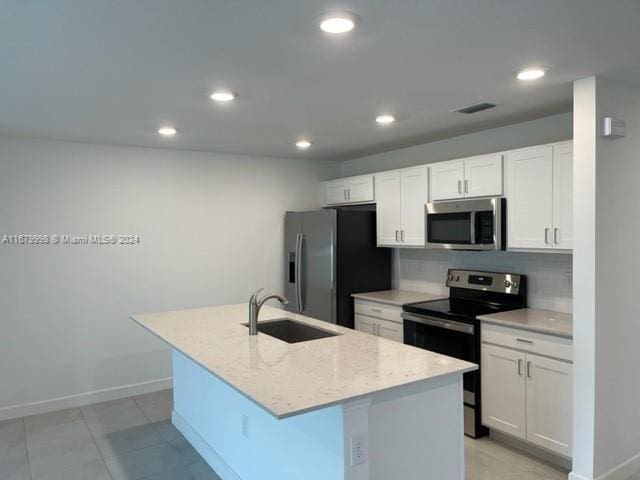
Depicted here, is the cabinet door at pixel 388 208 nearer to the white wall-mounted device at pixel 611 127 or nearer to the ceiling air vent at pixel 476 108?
the ceiling air vent at pixel 476 108

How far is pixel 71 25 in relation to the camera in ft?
6.12

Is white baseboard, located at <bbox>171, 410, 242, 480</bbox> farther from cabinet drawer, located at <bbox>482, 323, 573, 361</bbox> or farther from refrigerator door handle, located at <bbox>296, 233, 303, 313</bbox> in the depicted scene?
cabinet drawer, located at <bbox>482, 323, 573, 361</bbox>

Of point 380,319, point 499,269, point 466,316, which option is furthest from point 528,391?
point 380,319

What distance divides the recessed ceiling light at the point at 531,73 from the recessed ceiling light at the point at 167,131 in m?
2.56

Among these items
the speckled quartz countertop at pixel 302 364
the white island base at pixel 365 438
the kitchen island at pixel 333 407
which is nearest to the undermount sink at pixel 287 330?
the speckled quartz countertop at pixel 302 364

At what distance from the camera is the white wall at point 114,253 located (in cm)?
409

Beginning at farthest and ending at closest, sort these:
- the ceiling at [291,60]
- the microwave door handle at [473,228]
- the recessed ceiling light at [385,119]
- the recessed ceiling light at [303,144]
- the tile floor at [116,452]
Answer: the recessed ceiling light at [303,144] < the microwave door handle at [473,228] < the recessed ceiling light at [385,119] < the tile floor at [116,452] < the ceiling at [291,60]

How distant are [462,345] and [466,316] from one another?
0.72 ft

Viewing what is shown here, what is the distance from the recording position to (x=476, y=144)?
4.20 metres

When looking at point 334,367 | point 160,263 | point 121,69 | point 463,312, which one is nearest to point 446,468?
point 334,367

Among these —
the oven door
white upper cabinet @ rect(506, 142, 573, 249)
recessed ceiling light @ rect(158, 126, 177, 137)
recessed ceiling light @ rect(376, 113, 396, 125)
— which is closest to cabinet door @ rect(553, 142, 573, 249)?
white upper cabinet @ rect(506, 142, 573, 249)

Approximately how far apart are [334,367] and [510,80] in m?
1.80

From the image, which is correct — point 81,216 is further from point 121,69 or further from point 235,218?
point 121,69

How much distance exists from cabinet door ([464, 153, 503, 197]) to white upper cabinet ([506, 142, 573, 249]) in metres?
0.09
